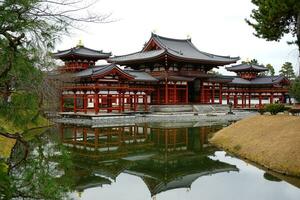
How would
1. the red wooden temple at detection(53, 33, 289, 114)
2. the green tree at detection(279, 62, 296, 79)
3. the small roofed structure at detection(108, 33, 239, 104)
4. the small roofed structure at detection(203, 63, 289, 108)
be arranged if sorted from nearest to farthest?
the red wooden temple at detection(53, 33, 289, 114), the small roofed structure at detection(108, 33, 239, 104), the small roofed structure at detection(203, 63, 289, 108), the green tree at detection(279, 62, 296, 79)

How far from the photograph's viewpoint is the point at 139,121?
39.7 m

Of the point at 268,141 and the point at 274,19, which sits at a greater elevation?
the point at 274,19

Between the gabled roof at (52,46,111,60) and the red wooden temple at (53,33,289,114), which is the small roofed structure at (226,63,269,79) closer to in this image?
the red wooden temple at (53,33,289,114)

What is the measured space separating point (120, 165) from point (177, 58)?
109 ft

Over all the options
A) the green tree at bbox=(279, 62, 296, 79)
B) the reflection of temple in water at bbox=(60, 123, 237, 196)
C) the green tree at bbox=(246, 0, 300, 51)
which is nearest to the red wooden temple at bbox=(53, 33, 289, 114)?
the reflection of temple in water at bbox=(60, 123, 237, 196)

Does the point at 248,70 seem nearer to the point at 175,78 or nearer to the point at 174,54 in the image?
the point at 174,54

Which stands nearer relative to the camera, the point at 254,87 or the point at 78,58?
the point at 78,58

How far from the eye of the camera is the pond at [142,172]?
527cm

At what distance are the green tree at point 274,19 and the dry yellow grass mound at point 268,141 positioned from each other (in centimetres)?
501

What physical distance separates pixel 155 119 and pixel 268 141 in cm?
2219

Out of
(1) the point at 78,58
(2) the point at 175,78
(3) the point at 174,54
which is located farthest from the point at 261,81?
(1) the point at 78,58

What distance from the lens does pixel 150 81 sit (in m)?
48.0

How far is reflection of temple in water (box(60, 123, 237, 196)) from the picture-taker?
1549 centimetres

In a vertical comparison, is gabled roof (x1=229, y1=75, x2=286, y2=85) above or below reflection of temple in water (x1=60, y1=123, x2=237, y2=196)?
above
